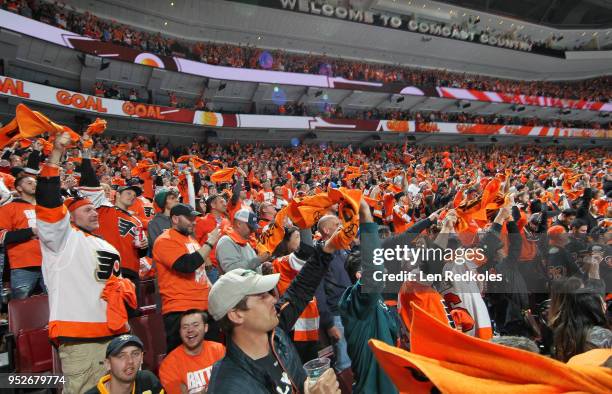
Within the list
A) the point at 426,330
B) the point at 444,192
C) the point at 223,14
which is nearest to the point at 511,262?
the point at 426,330

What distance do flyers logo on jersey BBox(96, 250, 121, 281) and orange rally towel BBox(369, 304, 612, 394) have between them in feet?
7.95

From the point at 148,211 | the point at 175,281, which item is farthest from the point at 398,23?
the point at 175,281

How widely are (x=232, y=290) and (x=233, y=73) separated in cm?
2188

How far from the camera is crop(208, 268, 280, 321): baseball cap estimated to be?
1.70m

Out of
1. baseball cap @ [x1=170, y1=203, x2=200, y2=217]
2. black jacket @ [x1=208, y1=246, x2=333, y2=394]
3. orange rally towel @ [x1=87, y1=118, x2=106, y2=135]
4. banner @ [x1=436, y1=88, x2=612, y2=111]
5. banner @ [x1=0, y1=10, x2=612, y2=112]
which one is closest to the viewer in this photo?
black jacket @ [x1=208, y1=246, x2=333, y2=394]

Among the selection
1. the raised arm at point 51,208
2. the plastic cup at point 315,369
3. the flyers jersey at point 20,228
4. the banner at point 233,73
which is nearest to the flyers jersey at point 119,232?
the flyers jersey at point 20,228

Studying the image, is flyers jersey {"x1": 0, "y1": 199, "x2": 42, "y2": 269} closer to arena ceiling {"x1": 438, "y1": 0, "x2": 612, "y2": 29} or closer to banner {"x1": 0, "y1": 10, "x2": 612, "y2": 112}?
banner {"x1": 0, "y1": 10, "x2": 612, "y2": 112}

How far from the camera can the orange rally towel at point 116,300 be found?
2.77 meters

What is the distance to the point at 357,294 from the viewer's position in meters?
2.52

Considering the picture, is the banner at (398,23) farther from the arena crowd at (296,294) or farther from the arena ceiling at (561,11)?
the arena crowd at (296,294)

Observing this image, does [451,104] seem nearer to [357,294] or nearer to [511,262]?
[511,262]

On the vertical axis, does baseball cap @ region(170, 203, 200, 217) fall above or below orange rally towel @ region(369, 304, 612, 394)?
above

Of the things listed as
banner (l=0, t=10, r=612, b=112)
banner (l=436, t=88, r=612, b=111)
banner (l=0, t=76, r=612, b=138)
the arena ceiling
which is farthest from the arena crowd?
the arena ceiling

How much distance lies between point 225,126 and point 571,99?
3173 cm
